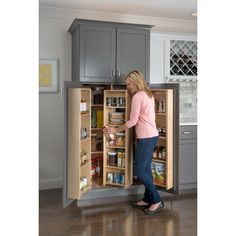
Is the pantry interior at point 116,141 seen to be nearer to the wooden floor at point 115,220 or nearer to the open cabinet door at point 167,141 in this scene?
the open cabinet door at point 167,141

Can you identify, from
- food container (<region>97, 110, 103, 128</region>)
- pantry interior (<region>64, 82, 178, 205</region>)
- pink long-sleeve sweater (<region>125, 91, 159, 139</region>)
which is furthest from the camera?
food container (<region>97, 110, 103, 128</region>)

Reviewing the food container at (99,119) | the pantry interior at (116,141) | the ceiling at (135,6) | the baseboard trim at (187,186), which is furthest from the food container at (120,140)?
the ceiling at (135,6)

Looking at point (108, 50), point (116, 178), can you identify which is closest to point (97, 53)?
point (108, 50)

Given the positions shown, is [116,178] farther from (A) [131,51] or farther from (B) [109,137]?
(A) [131,51]

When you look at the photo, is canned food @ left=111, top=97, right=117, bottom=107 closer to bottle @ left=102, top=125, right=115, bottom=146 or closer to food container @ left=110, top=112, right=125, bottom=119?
food container @ left=110, top=112, right=125, bottom=119

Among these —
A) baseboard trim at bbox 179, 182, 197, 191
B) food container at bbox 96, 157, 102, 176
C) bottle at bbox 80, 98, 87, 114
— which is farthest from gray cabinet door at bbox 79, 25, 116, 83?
baseboard trim at bbox 179, 182, 197, 191

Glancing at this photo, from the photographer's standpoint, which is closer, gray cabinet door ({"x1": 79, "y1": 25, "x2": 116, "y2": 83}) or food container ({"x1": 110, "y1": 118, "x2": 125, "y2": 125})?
gray cabinet door ({"x1": 79, "y1": 25, "x2": 116, "y2": 83})

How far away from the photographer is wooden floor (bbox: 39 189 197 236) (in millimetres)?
2912

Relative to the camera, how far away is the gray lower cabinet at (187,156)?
14.0 ft

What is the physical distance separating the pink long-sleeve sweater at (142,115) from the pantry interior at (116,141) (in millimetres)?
392

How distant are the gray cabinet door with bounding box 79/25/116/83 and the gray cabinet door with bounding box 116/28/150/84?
0.08 meters
